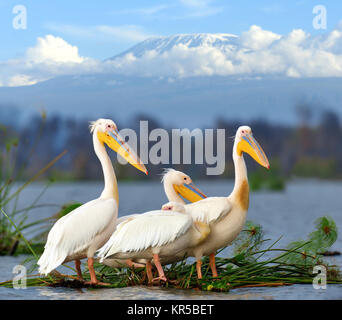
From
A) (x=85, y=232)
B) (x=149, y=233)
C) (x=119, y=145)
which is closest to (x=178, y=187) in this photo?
(x=119, y=145)

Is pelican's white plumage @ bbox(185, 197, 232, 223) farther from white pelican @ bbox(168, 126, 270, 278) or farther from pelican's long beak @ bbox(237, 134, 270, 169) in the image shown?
pelican's long beak @ bbox(237, 134, 270, 169)

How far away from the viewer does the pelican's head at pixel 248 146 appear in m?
7.32

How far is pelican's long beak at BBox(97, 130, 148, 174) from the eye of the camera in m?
7.46

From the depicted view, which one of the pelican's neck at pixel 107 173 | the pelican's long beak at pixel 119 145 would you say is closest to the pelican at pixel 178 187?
the pelican's long beak at pixel 119 145

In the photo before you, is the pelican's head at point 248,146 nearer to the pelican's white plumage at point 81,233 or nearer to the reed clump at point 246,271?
the reed clump at point 246,271

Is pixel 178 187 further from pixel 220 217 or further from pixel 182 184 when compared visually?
pixel 220 217

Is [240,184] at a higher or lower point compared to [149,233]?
higher

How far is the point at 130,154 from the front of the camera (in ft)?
24.6

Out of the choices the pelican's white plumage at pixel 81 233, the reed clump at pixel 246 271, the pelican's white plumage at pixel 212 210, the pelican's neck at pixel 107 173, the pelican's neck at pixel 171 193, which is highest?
the pelican's neck at pixel 107 173

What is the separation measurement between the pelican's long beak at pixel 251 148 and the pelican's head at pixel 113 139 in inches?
42.3

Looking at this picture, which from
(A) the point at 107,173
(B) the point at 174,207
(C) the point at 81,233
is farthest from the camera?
(A) the point at 107,173

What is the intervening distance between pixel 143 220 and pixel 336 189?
5194cm

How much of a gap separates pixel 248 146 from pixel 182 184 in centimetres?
91

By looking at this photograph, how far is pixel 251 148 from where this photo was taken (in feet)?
24.0
